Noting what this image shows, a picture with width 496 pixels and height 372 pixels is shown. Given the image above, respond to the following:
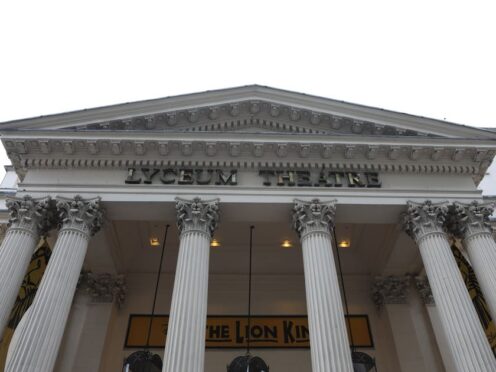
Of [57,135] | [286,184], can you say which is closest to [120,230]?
[57,135]

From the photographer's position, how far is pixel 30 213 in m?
12.0

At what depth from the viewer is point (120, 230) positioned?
1519 centimetres

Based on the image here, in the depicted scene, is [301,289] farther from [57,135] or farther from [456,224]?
[57,135]

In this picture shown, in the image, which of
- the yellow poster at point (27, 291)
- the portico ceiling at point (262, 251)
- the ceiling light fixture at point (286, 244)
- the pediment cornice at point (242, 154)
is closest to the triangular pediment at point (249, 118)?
the pediment cornice at point (242, 154)

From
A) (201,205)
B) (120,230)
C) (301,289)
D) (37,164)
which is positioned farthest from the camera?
(301,289)

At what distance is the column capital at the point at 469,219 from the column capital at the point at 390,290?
3.66m

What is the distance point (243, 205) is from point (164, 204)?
2284 millimetres

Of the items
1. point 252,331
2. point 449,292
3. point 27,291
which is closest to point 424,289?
point 449,292

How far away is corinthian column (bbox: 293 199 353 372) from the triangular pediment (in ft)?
8.92

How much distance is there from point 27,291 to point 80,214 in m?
2.40

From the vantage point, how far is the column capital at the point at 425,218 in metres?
12.2

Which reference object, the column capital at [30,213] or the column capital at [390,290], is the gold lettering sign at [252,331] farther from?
the column capital at [30,213]

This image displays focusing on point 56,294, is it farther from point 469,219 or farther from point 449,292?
point 469,219

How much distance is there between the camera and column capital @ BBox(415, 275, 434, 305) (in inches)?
599
